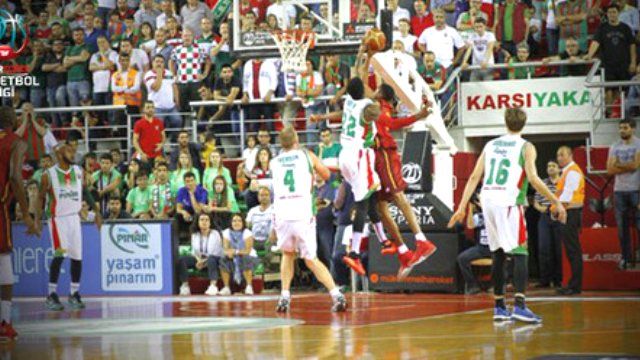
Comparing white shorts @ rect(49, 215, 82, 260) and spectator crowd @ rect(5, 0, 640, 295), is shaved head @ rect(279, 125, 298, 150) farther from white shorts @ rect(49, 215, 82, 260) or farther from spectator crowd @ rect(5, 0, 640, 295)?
white shorts @ rect(49, 215, 82, 260)

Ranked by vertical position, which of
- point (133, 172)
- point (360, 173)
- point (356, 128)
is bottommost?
point (360, 173)

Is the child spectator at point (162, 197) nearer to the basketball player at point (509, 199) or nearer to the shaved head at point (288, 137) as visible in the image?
the shaved head at point (288, 137)

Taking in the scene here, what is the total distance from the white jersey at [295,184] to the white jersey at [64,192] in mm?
3873

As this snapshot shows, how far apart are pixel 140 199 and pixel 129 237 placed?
0.89 metres

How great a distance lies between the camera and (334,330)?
508 inches

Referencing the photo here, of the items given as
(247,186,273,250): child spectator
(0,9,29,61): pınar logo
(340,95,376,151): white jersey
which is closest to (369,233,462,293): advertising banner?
(247,186,273,250): child spectator

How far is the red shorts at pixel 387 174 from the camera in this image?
15031 millimetres

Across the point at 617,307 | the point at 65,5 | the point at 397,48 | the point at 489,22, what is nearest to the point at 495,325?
the point at 617,307

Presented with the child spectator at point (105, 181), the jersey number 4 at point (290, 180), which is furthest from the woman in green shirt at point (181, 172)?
the jersey number 4 at point (290, 180)

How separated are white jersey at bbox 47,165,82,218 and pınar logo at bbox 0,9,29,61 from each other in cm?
1011

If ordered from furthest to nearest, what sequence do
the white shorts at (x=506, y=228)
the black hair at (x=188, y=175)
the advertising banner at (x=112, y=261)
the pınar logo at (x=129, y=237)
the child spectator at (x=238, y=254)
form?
1. the pınar logo at (x=129, y=237)
2. the advertising banner at (x=112, y=261)
3. the black hair at (x=188, y=175)
4. the child spectator at (x=238, y=254)
5. the white shorts at (x=506, y=228)

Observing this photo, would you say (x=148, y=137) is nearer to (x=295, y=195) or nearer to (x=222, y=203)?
(x=222, y=203)

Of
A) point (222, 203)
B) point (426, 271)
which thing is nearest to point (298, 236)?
A: point (426, 271)

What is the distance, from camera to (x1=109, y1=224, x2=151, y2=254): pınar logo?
21.2m
